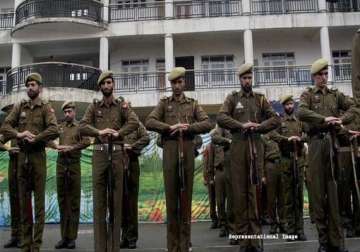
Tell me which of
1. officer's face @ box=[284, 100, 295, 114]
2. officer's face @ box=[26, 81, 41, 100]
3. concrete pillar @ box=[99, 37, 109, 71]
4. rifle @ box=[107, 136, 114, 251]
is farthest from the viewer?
concrete pillar @ box=[99, 37, 109, 71]

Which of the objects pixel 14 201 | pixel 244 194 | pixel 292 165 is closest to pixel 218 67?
pixel 292 165

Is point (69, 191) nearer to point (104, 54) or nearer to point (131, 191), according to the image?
point (131, 191)

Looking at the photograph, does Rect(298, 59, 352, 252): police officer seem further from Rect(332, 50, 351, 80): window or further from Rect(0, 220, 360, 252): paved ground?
Rect(332, 50, 351, 80): window

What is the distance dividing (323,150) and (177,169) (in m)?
1.83

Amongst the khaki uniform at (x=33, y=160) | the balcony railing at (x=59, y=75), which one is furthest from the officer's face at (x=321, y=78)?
the balcony railing at (x=59, y=75)

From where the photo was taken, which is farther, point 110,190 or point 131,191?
point 131,191

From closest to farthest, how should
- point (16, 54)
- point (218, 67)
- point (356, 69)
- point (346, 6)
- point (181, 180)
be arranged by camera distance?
point (356, 69), point (181, 180), point (346, 6), point (16, 54), point (218, 67)

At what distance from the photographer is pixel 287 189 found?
8688 mm

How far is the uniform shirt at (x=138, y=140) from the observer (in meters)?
8.30

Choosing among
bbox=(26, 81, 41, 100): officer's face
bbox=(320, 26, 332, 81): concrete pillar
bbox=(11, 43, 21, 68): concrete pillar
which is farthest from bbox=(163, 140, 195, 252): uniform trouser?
bbox=(11, 43, 21, 68): concrete pillar

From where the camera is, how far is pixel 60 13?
24016 millimetres

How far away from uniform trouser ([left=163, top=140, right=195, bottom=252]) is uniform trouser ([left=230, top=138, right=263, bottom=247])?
1.90 ft

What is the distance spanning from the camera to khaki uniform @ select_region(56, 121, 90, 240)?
8.20m

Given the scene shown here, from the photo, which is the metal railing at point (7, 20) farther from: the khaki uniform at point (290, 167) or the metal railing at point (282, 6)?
the khaki uniform at point (290, 167)
